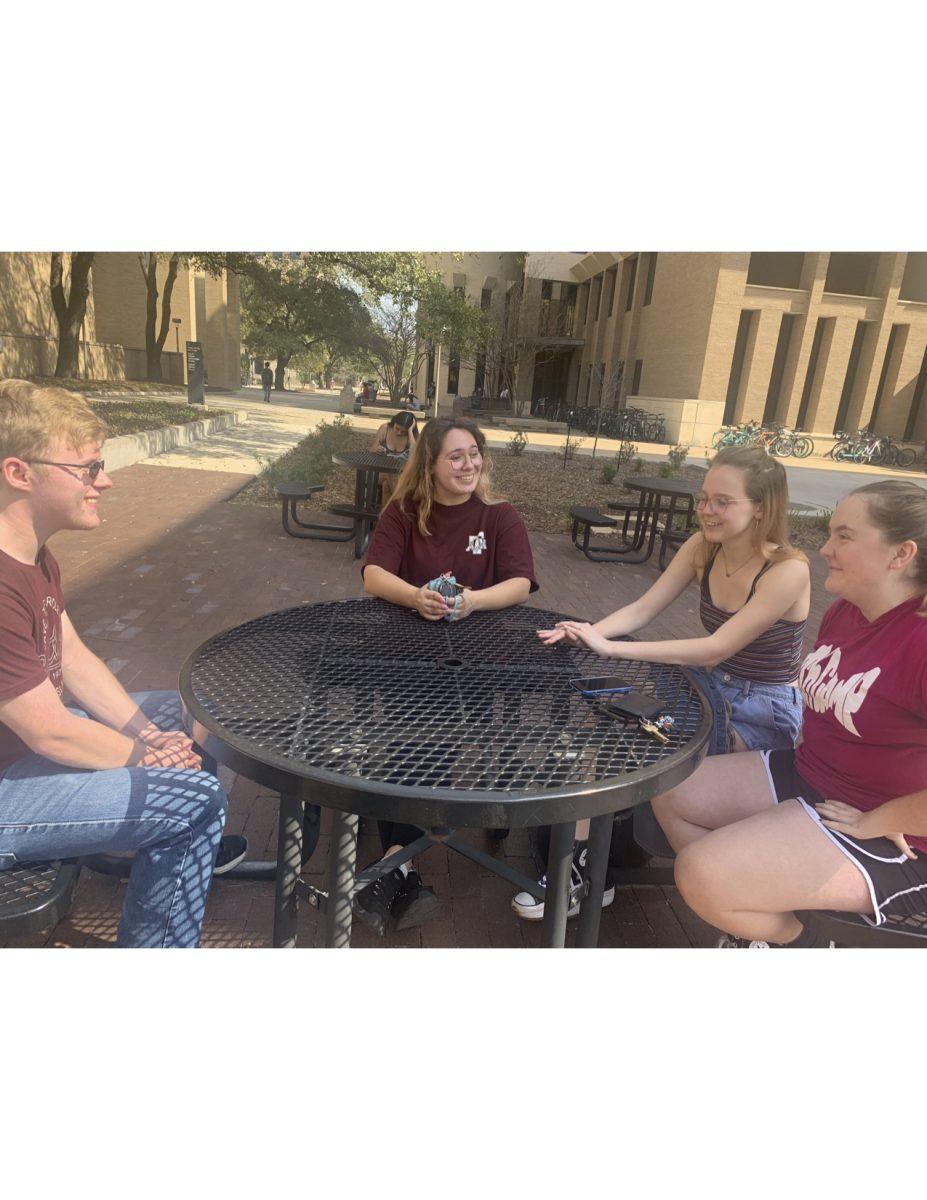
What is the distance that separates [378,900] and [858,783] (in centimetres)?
120

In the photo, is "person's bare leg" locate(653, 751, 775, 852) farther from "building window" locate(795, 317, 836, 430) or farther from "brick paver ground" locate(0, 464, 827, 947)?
"building window" locate(795, 317, 836, 430)

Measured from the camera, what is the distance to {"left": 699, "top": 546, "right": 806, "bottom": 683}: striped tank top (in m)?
1.98

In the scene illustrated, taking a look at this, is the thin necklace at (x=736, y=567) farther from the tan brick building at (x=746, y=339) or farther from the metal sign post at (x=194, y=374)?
the metal sign post at (x=194, y=374)

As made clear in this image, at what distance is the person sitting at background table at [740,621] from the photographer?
1.89 meters

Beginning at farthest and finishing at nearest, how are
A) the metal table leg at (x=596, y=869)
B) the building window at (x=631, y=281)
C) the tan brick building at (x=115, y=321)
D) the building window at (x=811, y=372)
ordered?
1. the building window at (x=631, y=281)
2. the building window at (x=811, y=372)
3. the tan brick building at (x=115, y=321)
4. the metal table leg at (x=596, y=869)

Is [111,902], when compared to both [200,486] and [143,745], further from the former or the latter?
[200,486]

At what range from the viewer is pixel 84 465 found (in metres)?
1.48

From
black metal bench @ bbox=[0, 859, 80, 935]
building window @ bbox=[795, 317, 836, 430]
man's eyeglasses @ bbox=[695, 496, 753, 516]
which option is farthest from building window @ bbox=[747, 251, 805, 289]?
black metal bench @ bbox=[0, 859, 80, 935]

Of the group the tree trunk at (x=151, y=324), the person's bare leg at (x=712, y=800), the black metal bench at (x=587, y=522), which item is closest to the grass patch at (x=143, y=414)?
the tree trunk at (x=151, y=324)

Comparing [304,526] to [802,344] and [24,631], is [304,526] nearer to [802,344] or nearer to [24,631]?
[24,631]

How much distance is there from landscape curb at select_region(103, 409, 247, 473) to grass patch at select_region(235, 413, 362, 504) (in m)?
1.55

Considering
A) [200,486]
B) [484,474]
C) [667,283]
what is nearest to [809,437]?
[667,283]

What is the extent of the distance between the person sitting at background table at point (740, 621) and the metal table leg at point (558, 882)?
1.31ft

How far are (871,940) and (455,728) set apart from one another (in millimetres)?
907
